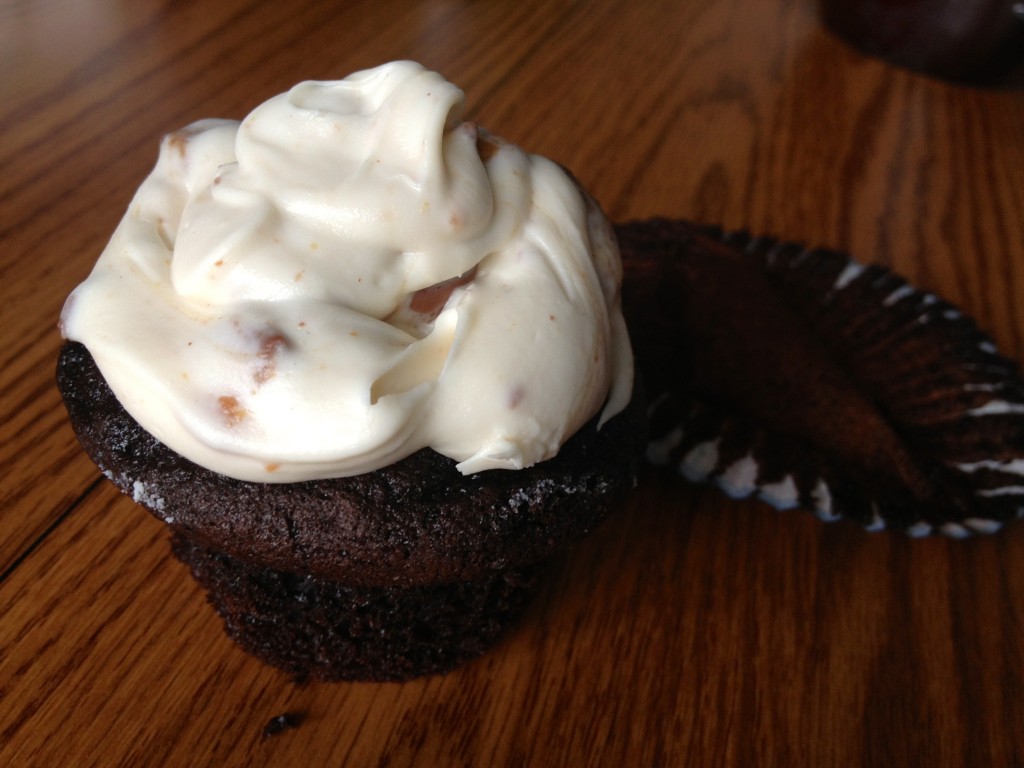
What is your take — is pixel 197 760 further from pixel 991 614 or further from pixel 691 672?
pixel 991 614

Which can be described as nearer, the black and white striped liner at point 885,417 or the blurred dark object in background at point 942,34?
the black and white striped liner at point 885,417

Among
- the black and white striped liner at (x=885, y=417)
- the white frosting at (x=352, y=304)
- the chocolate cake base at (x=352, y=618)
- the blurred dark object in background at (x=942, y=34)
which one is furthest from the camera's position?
the blurred dark object in background at (x=942, y=34)

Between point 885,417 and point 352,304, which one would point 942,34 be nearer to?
point 885,417

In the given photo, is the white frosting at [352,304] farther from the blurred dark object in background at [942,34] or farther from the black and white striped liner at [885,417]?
the blurred dark object in background at [942,34]

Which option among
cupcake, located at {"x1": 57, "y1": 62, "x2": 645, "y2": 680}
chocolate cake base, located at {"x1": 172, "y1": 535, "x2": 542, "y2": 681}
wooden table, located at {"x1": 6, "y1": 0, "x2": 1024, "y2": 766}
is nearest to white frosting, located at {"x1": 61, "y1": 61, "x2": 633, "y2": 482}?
cupcake, located at {"x1": 57, "y1": 62, "x2": 645, "y2": 680}

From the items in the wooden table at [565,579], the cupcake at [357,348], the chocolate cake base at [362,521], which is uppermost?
the cupcake at [357,348]

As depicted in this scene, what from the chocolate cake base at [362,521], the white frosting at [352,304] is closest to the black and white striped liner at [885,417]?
the chocolate cake base at [362,521]

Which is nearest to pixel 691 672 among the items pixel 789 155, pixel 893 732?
pixel 893 732
